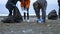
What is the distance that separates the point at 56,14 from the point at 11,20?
238cm

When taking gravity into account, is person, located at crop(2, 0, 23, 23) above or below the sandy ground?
above

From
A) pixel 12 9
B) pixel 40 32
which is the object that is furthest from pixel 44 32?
pixel 12 9

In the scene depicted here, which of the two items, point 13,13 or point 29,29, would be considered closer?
point 29,29

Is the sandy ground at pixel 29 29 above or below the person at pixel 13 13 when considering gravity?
below

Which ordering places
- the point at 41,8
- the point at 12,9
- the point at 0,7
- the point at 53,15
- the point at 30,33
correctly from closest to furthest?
the point at 30,33 < the point at 41,8 < the point at 12,9 < the point at 53,15 < the point at 0,7

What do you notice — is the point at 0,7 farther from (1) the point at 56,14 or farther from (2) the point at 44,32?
(2) the point at 44,32

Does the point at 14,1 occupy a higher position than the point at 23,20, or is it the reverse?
the point at 14,1

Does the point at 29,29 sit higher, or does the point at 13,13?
the point at 13,13

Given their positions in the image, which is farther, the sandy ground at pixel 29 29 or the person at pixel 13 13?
the person at pixel 13 13

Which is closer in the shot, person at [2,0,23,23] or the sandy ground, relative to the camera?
the sandy ground

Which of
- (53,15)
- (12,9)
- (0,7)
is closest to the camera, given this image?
(12,9)

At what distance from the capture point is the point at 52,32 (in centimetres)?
810

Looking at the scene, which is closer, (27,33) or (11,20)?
(27,33)

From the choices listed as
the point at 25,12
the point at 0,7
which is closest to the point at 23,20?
the point at 25,12
